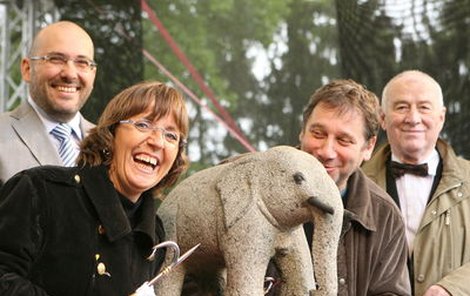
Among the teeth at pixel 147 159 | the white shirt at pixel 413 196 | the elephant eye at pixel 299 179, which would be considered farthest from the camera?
the white shirt at pixel 413 196

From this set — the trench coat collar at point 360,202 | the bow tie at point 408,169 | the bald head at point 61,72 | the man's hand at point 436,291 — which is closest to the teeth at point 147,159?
Result: the trench coat collar at point 360,202

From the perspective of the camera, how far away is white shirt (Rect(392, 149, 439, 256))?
11.2 feet

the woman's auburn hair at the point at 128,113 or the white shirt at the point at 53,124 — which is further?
the white shirt at the point at 53,124

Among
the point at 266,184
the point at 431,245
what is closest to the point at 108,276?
the point at 266,184

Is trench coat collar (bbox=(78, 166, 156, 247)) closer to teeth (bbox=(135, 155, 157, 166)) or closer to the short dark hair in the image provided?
teeth (bbox=(135, 155, 157, 166))

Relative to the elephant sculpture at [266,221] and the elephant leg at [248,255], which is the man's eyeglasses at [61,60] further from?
the elephant leg at [248,255]

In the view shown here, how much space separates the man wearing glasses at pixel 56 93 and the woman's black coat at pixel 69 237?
932 mm

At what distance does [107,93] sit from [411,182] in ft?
8.53

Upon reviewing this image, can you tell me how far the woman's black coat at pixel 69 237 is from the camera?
75.8 inches

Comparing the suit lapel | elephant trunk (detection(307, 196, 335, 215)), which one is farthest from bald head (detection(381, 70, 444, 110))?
elephant trunk (detection(307, 196, 335, 215))

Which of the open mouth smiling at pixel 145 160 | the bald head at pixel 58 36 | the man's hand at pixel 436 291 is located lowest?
the man's hand at pixel 436 291

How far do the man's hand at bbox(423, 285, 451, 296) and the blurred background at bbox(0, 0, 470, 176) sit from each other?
1.98 m

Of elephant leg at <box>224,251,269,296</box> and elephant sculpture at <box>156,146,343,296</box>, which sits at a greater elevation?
elephant sculpture at <box>156,146,343,296</box>

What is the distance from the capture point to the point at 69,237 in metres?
1.98
